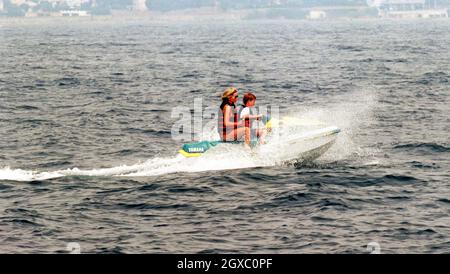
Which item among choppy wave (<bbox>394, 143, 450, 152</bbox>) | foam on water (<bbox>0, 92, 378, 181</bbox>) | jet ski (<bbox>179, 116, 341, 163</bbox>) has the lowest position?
choppy wave (<bbox>394, 143, 450, 152</bbox>)

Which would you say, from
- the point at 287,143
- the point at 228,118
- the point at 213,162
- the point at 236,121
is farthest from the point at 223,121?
the point at 287,143

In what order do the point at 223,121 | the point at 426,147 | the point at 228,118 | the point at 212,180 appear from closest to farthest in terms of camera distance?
the point at 212,180 < the point at 228,118 < the point at 223,121 < the point at 426,147

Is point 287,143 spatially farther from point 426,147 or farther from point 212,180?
point 426,147

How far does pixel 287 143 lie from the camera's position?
19328 mm

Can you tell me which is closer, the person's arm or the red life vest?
the person's arm

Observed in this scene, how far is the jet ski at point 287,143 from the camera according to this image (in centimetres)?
1900

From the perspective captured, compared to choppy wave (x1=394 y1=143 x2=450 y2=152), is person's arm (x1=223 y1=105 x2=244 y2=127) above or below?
above

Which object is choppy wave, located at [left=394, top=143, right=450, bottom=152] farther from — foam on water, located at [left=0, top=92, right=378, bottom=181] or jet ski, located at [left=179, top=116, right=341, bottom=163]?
jet ski, located at [left=179, top=116, right=341, bottom=163]

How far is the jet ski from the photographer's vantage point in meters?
19.0

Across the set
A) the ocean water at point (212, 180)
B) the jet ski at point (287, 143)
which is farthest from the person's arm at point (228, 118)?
the ocean water at point (212, 180)

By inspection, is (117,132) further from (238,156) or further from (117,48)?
(117,48)

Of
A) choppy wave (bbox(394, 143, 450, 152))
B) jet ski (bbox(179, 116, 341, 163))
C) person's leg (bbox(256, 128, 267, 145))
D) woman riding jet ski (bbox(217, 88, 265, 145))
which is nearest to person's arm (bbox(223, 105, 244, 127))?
woman riding jet ski (bbox(217, 88, 265, 145))

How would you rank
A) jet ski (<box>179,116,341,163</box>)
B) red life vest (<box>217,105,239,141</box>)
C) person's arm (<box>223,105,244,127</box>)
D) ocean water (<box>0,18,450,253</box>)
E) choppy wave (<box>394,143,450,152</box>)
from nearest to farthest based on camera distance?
ocean water (<box>0,18,450,253</box>) < person's arm (<box>223,105,244,127</box>) < red life vest (<box>217,105,239,141</box>) < jet ski (<box>179,116,341,163</box>) < choppy wave (<box>394,143,450,152</box>)
